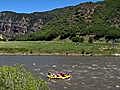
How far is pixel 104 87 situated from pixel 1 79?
5054cm

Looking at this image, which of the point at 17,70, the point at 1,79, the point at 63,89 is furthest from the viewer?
the point at 63,89

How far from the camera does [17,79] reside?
18.9m

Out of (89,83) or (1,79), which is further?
(89,83)

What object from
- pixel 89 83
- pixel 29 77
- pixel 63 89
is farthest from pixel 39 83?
pixel 89 83

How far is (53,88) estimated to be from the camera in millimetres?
64938

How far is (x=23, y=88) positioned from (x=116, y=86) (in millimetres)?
52002

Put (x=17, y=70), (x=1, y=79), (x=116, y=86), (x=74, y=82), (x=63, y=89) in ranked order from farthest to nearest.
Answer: (x=74, y=82) → (x=116, y=86) → (x=63, y=89) → (x=17, y=70) → (x=1, y=79)

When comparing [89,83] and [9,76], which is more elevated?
[9,76]

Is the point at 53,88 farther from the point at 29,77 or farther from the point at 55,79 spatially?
the point at 29,77

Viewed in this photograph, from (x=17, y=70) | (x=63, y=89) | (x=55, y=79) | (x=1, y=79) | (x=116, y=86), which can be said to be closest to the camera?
(x=1, y=79)

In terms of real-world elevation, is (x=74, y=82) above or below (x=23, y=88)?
below

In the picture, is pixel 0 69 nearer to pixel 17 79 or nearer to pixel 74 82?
pixel 17 79

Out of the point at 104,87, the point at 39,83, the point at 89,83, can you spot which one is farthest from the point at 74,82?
the point at 39,83

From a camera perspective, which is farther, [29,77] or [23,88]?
[29,77]
